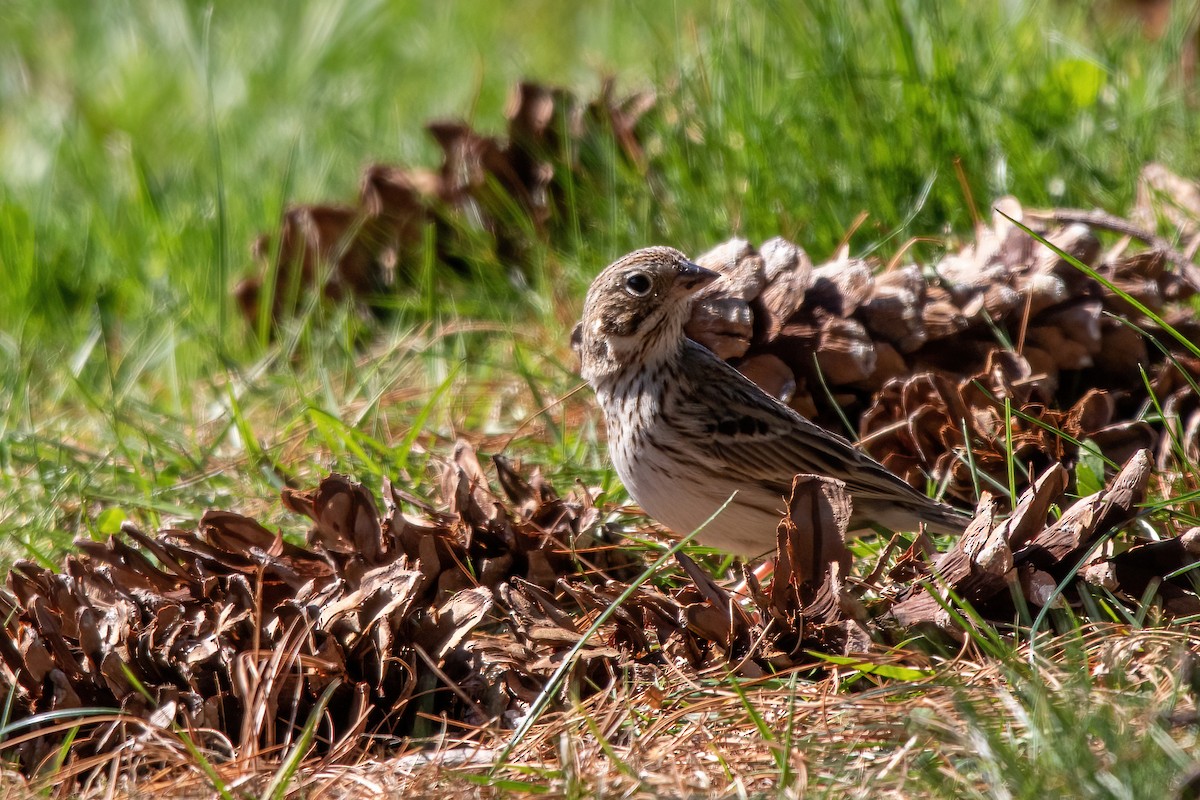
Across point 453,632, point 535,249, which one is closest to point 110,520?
point 453,632

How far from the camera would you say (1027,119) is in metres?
4.85

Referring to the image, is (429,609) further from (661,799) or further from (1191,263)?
(1191,263)

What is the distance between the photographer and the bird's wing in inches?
139

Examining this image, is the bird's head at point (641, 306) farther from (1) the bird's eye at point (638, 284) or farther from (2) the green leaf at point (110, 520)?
(2) the green leaf at point (110, 520)

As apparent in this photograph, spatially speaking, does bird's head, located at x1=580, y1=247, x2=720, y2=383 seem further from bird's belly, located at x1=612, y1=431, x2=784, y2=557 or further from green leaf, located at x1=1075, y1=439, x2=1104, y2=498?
green leaf, located at x1=1075, y1=439, x2=1104, y2=498

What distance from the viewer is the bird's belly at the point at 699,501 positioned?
343 cm

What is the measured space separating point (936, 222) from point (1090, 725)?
300 cm

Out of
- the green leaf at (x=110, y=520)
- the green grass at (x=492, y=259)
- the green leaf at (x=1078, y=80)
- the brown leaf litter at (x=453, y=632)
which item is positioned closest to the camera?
the brown leaf litter at (x=453, y=632)

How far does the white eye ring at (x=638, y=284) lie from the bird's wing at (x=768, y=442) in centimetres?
29

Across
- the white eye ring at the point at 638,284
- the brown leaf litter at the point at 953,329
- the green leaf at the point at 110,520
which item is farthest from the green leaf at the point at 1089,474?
the green leaf at the point at 110,520

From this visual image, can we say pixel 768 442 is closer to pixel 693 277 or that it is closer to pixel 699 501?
pixel 699 501

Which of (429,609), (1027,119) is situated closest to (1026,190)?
(1027,119)

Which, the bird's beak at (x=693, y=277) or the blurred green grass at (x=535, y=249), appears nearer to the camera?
the bird's beak at (x=693, y=277)

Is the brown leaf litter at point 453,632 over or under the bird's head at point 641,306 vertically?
under
